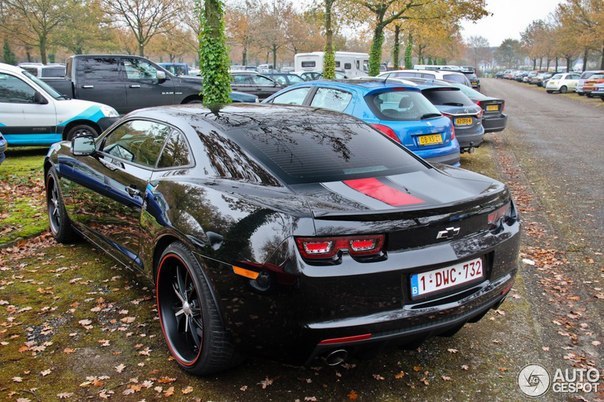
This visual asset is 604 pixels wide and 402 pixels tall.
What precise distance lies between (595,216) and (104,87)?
10.5m

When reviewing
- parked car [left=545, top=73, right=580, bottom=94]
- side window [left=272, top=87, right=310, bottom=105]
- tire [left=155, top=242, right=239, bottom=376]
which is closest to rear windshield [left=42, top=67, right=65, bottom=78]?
side window [left=272, top=87, right=310, bottom=105]

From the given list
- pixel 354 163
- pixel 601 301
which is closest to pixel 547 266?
pixel 601 301

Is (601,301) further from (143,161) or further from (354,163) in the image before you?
(143,161)

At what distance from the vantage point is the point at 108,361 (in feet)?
Result: 10.4

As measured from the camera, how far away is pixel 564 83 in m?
36.4

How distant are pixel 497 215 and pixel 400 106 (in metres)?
4.68

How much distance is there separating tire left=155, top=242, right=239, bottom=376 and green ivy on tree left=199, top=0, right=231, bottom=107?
302 inches

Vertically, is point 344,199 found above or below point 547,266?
above

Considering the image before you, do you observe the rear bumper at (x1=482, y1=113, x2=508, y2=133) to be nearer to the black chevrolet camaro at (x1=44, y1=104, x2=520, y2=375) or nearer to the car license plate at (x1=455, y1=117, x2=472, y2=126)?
the car license plate at (x1=455, y1=117, x2=472, y2=126)

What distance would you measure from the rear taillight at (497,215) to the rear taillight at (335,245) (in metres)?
0.84

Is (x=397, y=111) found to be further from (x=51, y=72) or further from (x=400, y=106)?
(x=51, y=72)

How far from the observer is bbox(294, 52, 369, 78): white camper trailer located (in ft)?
113

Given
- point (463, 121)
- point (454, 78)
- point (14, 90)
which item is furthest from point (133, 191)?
point (454, 78)

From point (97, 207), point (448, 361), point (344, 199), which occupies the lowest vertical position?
point (448, 361)
